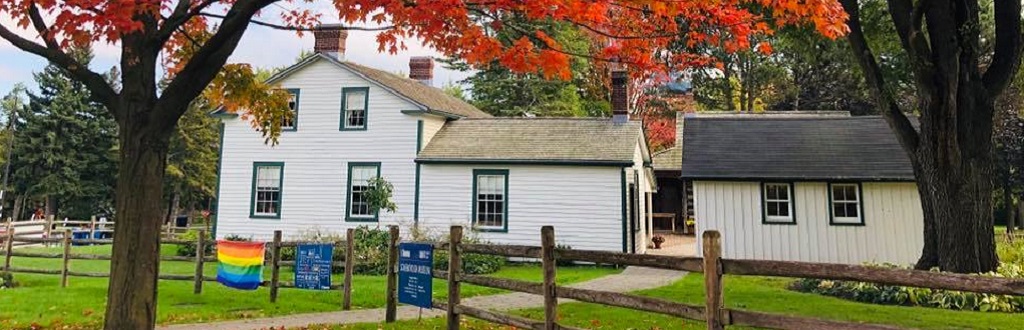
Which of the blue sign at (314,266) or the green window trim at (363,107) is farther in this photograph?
the green window trim at (363,107)

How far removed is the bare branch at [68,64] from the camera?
224 inches

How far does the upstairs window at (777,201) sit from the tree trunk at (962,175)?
4.91 m

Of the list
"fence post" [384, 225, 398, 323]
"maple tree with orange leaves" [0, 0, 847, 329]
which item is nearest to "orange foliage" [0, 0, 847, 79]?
"maple tree with orange leaves" [0, 0, 847, 329]

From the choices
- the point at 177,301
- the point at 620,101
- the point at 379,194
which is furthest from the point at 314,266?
the point at 620,101

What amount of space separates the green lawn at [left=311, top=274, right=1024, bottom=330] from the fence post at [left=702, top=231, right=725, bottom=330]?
131 inches

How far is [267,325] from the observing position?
27.1 feet

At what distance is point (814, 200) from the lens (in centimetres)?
1587

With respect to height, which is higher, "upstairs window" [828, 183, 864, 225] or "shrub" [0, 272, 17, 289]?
"upstairs window" [828, 183, 864, 225]

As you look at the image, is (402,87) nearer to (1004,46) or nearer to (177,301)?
(177,301)

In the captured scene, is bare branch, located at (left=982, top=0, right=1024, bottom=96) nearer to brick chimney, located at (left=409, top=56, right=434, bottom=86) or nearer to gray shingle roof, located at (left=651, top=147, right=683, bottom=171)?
gray shingle roof, located at (left=651, top=147, right=683, bottom=171)

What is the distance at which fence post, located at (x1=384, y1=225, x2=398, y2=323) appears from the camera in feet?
27.7

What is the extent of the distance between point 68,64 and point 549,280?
5255 millimetres

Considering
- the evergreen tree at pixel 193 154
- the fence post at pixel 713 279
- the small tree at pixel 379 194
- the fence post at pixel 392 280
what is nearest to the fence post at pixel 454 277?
the fence post at pixel 392 280

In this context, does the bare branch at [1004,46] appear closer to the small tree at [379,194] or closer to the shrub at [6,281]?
the small tree at [379,194]
